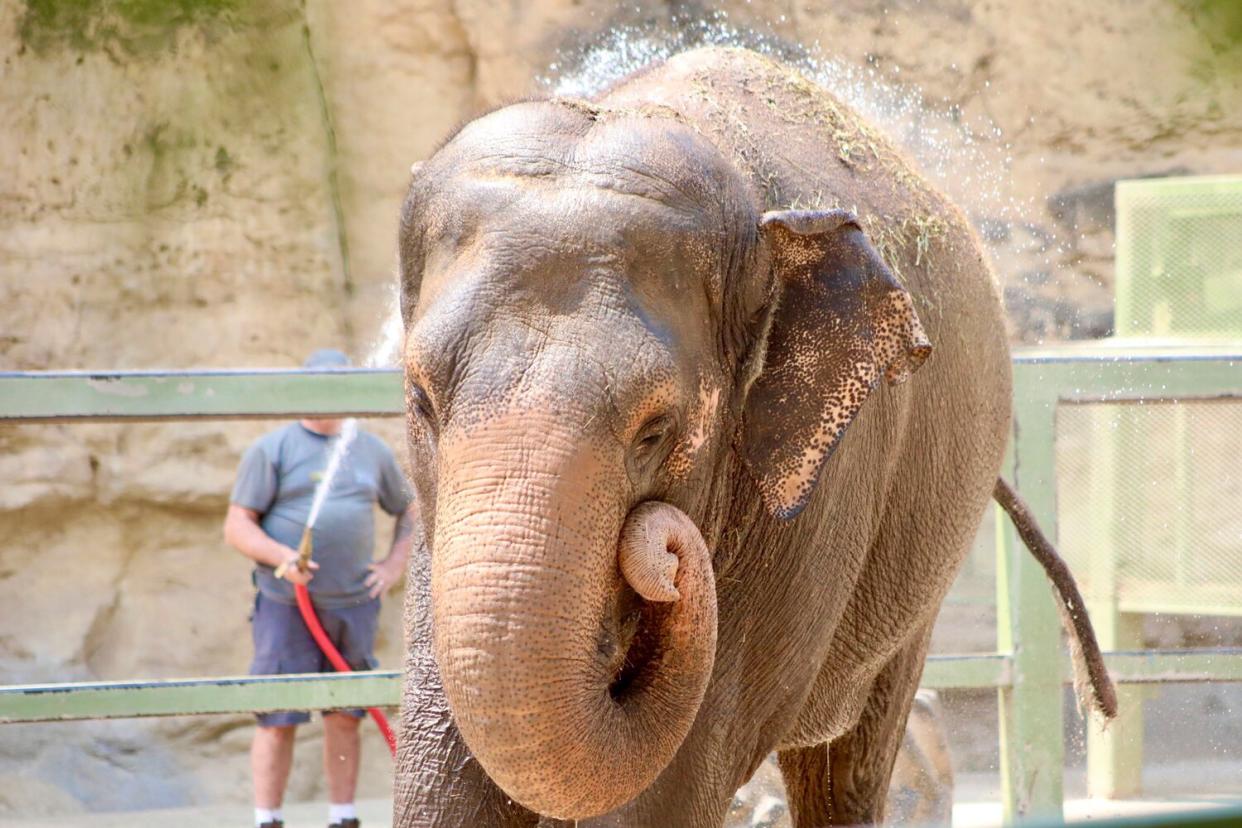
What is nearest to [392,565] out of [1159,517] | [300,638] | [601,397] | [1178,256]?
[300,638]

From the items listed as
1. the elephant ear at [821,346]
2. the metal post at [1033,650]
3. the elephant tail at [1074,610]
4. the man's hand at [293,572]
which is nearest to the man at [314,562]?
the man's hand at [293,572]

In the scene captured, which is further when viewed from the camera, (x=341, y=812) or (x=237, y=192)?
(x=237, y=192)

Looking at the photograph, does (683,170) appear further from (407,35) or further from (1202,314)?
(407,35)

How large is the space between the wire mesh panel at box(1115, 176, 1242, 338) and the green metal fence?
1.37 meters

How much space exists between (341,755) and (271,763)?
22cm

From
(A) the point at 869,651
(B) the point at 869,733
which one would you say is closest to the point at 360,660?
(B) the point at 869,733

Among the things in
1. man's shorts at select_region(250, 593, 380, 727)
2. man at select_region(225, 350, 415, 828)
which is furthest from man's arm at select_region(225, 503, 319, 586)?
man's shorts at select_region(250, 593, 380, 727)

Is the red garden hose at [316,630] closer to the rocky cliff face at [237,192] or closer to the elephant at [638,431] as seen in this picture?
the elephant at [638,431]

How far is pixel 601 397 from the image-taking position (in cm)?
200

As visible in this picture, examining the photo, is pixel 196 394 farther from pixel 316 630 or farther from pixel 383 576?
pixel 383 576

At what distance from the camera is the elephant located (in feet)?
6.27

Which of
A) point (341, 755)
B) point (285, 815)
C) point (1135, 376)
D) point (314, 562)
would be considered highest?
point (1135, 376)

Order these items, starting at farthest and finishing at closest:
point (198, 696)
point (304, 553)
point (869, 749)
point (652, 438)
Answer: point (304, 553), point (198, 696), point (869, 749), point (652, 438)

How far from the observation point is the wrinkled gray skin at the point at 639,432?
191 centimetres
